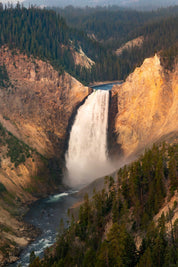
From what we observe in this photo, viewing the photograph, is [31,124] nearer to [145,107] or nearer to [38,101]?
[38,101]

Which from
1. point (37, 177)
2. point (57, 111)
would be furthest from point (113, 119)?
point (37, 177)

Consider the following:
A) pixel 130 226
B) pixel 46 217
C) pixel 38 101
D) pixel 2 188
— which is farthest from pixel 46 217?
pixel 38 101

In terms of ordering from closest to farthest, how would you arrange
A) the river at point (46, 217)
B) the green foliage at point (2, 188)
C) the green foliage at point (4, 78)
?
1. the river at point (46, 217)
2. the green foliage at point (2, 188)
3. the green foliage at point (4, 78)

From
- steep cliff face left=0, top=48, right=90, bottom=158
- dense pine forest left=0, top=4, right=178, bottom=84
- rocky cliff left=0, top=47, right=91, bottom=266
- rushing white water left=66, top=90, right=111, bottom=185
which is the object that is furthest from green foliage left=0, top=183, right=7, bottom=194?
dense pine forest left=0, top=4, right=178, bottom=84

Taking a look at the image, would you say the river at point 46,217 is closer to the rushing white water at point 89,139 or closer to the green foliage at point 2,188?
the green foliage at point 2,188

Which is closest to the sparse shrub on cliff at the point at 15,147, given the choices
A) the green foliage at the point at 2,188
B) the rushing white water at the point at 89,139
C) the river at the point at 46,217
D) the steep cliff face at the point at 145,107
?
the green foliage at the point at 2,188
